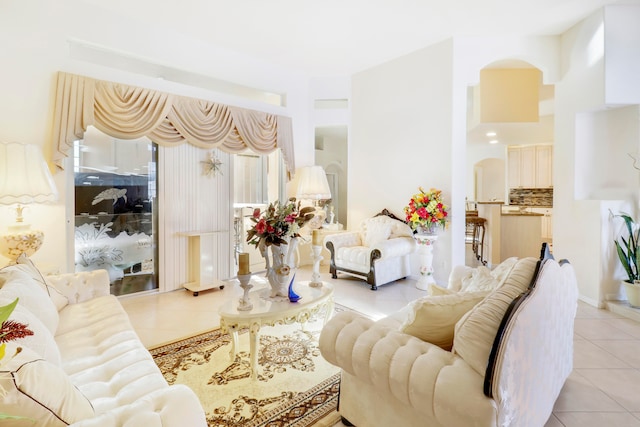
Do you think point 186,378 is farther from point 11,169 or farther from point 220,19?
point 220,19

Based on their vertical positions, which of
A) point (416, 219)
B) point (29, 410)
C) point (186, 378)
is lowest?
point (186, 378)

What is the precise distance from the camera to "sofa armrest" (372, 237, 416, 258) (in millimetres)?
4195

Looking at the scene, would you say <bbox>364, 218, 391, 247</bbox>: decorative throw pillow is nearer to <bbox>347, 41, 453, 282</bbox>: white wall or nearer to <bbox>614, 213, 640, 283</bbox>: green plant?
<bbox>347, 41, 453, 282</bbox>: white wall

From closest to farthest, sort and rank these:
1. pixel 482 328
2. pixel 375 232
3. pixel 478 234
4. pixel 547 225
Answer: pixel 482 328 → pixel 375 232 → pixel 478 234 → pixel 547 225

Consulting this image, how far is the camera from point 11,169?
2.76 metres

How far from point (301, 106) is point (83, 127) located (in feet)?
10.4

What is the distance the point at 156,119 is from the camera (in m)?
3.85

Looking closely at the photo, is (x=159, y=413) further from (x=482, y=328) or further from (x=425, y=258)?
(x=425, y=258)

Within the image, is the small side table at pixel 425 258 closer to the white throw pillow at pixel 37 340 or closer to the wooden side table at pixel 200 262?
the wooden side table at pixel 200 262

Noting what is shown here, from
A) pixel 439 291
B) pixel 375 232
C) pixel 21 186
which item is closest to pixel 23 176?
pixel 21 186

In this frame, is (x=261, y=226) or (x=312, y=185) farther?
(x=312, y=185)

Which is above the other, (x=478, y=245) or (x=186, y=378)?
(x=478, y=245)

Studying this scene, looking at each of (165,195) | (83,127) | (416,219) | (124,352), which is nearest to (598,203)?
(416,219)

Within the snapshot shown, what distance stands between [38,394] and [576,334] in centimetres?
378
